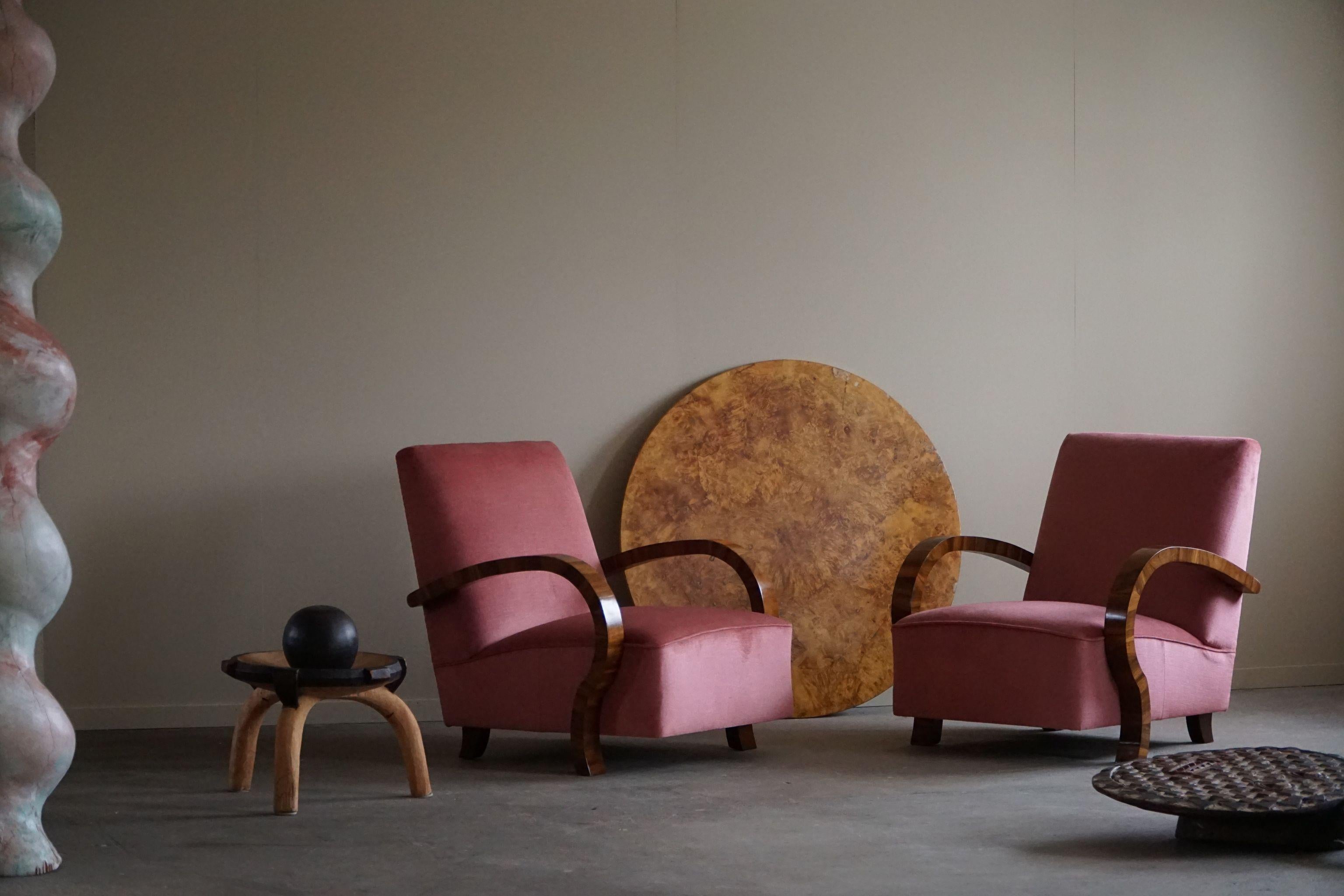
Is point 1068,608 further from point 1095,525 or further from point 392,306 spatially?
point 392,306

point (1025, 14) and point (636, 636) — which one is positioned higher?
point (1025, 14)

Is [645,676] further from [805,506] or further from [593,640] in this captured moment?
[805,506]

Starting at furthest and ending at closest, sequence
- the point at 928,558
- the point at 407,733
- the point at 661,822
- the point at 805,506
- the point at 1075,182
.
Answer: the point at 1075,182, the point at 805,506, the point at 928,558, the point at 407,733, the point at 661,822

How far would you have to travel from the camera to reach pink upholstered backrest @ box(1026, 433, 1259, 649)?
4.28m

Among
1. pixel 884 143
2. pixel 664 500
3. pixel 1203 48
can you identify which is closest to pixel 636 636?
pixel 664 500

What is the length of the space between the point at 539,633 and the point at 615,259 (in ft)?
5.32

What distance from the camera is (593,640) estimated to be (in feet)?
12.9

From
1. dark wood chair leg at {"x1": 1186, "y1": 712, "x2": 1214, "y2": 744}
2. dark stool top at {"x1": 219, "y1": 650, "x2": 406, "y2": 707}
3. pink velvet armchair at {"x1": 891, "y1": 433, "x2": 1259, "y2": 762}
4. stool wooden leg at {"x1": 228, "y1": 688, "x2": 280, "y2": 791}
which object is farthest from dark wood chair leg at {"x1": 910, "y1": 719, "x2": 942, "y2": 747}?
stool wooden leg at {"x1": 228, "y1": 688, "x2": 280, "y2": 791}

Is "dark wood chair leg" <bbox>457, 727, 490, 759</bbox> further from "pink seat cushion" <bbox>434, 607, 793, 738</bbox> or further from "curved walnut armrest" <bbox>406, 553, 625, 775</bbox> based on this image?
"curved walnut armrest" <bbox>406, 553, 625, 775</bbox>

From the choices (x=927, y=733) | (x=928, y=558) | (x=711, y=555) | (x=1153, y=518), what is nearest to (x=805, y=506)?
(x=711, y=555)

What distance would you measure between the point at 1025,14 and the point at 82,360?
366 centimetres

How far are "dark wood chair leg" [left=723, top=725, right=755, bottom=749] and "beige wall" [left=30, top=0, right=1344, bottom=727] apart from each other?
39.8 inches

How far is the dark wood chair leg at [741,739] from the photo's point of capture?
4355 mm

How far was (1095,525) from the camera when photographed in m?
4.57
